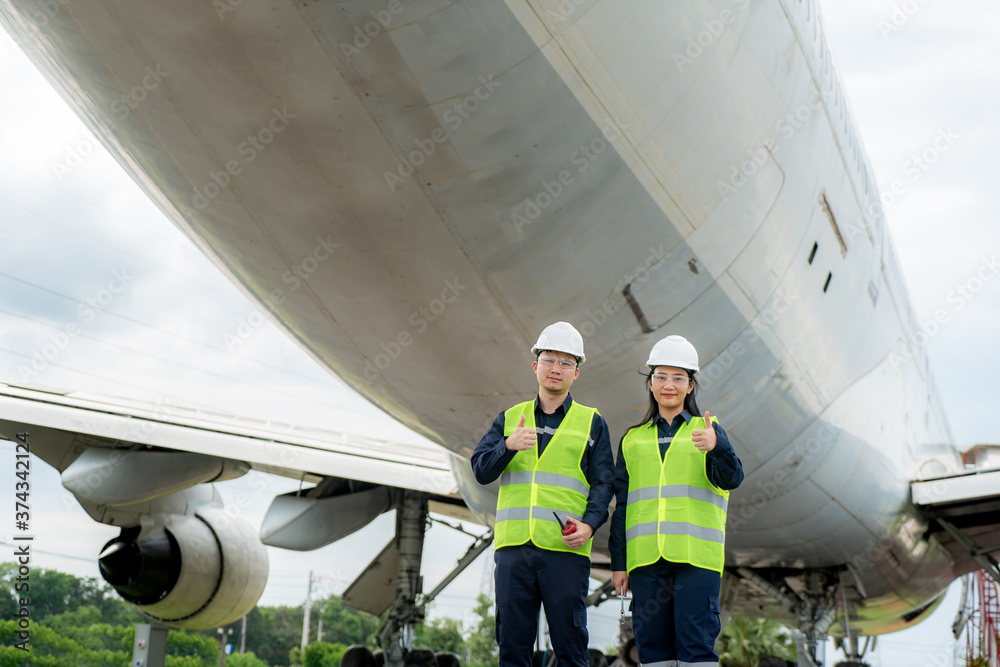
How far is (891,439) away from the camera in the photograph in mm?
7508

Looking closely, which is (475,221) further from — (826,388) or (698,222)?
(826,388)

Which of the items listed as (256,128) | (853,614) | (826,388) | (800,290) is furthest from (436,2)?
(853,614)

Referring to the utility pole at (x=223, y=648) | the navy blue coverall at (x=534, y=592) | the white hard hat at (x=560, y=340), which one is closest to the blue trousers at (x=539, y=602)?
the navy blue coverall at (x=534, y=592)

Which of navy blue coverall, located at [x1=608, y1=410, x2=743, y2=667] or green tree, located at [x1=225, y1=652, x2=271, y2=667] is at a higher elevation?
green tree, located at [x1=225, y1=652, x2=271, y2=667]

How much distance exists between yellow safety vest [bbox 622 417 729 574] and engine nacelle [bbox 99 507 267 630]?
7.34 meters

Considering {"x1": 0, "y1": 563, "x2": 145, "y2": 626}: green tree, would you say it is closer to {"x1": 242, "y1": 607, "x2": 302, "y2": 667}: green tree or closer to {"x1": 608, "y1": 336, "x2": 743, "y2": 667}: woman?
{"x1": 242, "y1": 607, "x2": 302, "y2": 667}: green tree

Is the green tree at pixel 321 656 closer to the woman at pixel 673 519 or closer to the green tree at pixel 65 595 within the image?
the green tree at pixel 65 595

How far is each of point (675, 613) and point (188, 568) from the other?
24.9 ft

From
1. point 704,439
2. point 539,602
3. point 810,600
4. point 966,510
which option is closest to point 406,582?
point 810,600

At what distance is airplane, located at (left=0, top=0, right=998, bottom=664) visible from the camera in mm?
2795

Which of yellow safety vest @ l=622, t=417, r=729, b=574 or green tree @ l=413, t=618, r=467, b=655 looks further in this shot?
green tree @ l=413, t=618, r=467, b=655

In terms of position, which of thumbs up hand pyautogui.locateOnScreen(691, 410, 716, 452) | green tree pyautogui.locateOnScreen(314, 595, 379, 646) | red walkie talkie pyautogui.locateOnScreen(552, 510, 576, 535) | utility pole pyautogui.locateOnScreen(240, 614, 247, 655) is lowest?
red walkie talkie pyautogui.locateOnScreen(552, 510, 576, 535)

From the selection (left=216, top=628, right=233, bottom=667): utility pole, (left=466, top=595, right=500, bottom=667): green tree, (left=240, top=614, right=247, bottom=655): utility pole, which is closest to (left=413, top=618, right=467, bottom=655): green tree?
(left=466, top=595, right=500, bottom=667): green tree

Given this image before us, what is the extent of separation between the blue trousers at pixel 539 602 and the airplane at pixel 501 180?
119 cm
